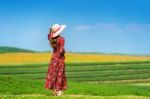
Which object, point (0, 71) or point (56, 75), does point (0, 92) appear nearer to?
point (56, 75)

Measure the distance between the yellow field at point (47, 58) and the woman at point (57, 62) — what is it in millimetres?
34843

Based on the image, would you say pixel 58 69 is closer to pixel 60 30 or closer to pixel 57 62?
pixel 57 62

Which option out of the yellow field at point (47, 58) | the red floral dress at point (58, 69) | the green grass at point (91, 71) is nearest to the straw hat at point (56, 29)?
the red floral dress at point (58, 69)

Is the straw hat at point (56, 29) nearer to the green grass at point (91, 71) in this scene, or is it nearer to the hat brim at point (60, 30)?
the hat brim at point (60, 30)

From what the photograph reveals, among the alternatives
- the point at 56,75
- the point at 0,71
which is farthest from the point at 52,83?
the point at 0,71

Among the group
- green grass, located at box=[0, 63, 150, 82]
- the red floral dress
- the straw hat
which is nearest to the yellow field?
green grass, located at box=[0, 63, 150, 82]

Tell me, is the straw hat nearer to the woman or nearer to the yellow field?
the woman

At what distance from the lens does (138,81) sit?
56.3 m

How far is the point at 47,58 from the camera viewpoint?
203 feet

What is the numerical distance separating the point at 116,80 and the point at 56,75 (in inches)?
1230

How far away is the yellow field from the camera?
61156mm

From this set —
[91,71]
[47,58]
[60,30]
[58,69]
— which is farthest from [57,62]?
[47,58]

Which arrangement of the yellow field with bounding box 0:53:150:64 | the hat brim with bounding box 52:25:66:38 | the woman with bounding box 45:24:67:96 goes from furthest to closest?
the yellow field with bounding box 0:53:150:64, the woman with bounding box 45:24:67:96, the hat brim with bounding box 52:25:66:38

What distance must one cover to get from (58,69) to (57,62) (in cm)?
31
